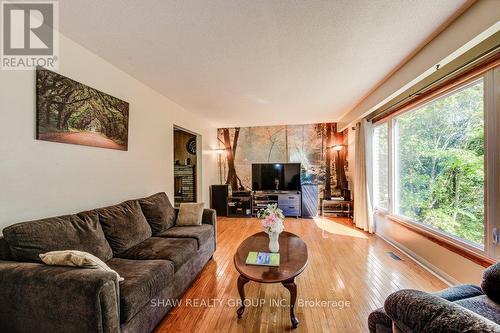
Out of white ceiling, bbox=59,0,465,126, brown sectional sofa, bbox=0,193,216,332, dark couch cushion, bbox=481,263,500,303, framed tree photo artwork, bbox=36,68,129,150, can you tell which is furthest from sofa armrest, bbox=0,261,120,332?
dark couch cushion, bbox=481,263,500,303

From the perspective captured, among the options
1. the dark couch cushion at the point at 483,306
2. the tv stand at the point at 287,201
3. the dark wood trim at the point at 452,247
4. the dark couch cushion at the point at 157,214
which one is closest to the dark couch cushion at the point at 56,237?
the dark couch cushion at the point at 157,214

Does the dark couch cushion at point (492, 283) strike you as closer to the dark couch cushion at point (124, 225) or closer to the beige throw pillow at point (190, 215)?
the beige throw pillow at point (190, 215)

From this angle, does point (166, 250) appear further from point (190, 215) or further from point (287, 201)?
point (287, 201)

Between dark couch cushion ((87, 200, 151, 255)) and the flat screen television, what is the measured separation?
3630mm

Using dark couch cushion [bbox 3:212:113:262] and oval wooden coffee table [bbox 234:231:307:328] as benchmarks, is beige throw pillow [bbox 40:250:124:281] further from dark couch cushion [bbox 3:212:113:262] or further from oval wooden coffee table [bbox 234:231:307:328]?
oval wooden coffee table [bbox 234:231:307:328]

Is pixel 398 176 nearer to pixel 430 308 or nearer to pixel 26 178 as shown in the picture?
pixel 430 308

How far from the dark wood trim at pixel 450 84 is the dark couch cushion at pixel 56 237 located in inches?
151

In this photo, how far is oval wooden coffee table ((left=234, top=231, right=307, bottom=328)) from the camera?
1575mm

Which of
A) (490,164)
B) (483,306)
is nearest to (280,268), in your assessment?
(483,306)

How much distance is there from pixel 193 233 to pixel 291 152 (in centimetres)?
408

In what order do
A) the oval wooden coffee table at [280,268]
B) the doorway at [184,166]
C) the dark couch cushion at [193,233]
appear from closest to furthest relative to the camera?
the oval wooden coffee table at [280,268], the dark couch cushion at [193,233], the doorway at [184,166]

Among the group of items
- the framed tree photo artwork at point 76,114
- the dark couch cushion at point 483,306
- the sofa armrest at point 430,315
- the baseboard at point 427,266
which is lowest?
the baseboard at point 427,266

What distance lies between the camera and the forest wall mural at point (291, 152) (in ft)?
18.8

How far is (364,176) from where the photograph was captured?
4.21 metres
